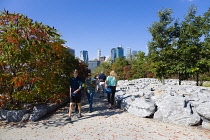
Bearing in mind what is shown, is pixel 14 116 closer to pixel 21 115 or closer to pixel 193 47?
pixel 21 115

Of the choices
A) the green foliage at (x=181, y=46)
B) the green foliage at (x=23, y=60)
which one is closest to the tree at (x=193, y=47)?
the green foliage at (x=181, y=46)

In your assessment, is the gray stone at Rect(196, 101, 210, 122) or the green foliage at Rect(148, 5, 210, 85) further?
the green foliage at Rect(148, 5, 210, 85)

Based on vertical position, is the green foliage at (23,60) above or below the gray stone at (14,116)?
above

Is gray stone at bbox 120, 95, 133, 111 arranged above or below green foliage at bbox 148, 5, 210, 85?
below

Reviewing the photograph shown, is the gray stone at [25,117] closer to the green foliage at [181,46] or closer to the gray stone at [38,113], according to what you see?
the gray stone at [38,113]

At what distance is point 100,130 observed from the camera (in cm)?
395

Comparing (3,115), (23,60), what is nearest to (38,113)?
(3,115)

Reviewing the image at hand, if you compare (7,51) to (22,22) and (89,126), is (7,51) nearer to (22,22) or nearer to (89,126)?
(22,22)

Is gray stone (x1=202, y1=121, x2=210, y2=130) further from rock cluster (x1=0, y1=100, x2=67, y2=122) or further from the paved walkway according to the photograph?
rock cluster (x1=0, y1=100, x2=67, y2=122)

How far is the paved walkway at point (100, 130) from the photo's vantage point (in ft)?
11.6

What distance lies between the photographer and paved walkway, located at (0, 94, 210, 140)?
3.54m

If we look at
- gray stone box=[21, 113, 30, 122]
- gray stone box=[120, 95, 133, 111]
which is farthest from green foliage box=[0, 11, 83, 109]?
gray stone box=[120, 95, 133, 111]

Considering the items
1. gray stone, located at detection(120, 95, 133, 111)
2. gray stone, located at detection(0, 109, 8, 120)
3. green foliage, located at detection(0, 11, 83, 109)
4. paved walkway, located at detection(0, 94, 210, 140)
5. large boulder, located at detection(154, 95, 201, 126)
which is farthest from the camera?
gray stone, located at detection(120, 95, 133, 111)

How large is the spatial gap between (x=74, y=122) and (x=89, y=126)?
0.65 metres
